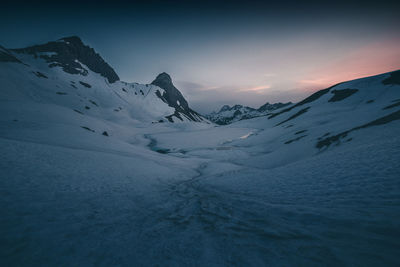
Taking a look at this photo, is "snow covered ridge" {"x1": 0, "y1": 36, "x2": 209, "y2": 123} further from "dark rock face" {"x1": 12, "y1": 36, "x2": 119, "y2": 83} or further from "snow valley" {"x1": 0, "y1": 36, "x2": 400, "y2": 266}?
"snow valley" {"x1": 0, "y1": 36, "x2": 400, "y2": 266}

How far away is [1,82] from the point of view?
174 ft

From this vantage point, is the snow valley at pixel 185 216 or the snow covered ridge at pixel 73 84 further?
the snow covered ridge at pixel 73 84

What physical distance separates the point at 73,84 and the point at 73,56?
61.6m

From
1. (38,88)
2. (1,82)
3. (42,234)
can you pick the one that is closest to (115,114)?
(38,88)

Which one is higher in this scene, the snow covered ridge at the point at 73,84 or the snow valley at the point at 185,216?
the snow covered ridge at the point at 73,84

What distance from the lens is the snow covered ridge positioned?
66.0 m

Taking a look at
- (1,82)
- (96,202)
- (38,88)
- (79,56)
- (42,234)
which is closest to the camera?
(42,234)

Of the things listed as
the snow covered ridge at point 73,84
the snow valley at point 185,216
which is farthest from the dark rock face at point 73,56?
the snow valley at point 185,216

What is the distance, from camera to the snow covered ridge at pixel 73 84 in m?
66.0

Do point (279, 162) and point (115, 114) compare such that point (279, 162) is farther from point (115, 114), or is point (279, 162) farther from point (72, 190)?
point (115, 114)

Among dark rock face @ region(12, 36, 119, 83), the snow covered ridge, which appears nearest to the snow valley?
the snow covered ridge

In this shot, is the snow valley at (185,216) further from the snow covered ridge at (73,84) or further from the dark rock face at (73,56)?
the dark rock face at (73,56)

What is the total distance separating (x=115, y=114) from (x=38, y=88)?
109ft

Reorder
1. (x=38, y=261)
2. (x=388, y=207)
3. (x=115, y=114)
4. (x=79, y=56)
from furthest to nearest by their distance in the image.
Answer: (x=79, y=56) → (x=115, y=114) → (x=388, y=207) → (x=38, y=261)
